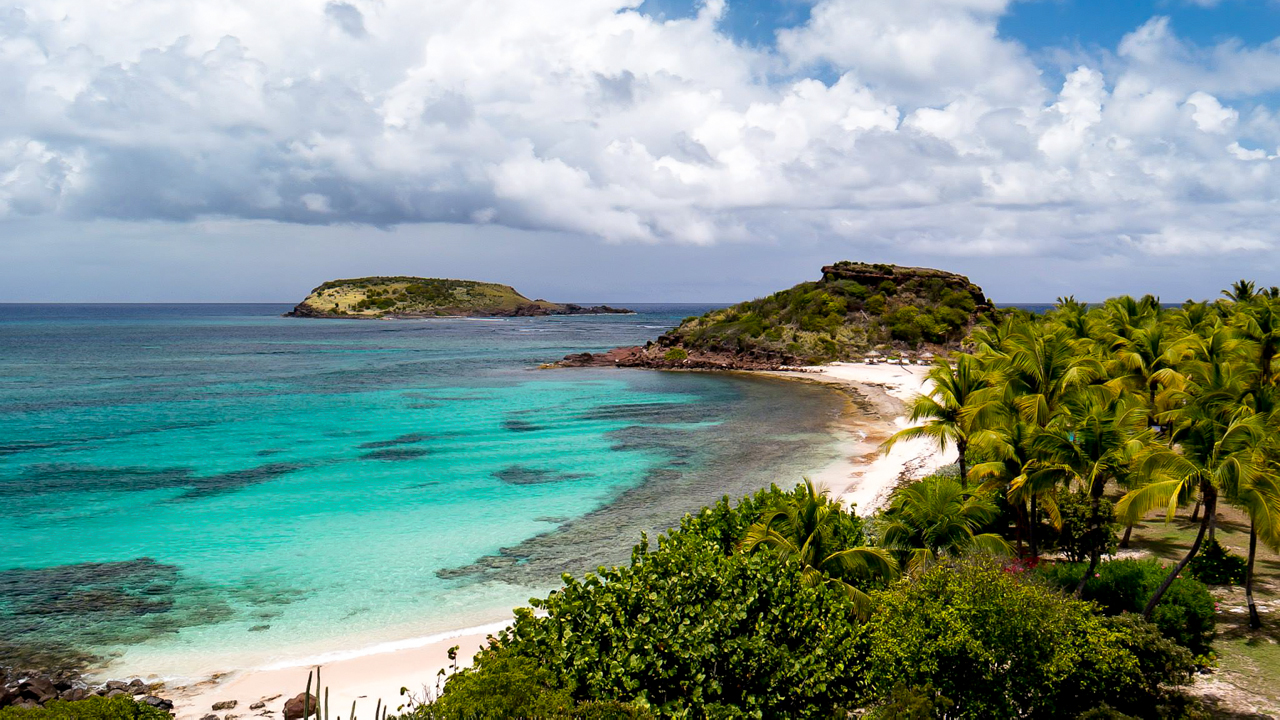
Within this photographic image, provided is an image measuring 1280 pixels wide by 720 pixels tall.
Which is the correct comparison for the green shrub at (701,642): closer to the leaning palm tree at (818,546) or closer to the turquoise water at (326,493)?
the leaning palm tree at (818,546)

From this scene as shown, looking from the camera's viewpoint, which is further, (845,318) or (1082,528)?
(845,318)

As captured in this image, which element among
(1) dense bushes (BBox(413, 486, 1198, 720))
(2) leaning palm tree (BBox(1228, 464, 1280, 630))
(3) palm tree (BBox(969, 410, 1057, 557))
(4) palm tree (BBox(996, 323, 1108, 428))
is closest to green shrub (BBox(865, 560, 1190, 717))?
(1) dense bushes (BBox(413, 486, 1198, 720))

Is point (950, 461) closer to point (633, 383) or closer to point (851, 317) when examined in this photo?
point (633, 383)

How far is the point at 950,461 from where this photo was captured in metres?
42.8

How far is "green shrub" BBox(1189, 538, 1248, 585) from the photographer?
2252 centimetres

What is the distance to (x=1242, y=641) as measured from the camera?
738 inches

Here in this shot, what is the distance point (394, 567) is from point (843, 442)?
3200cm

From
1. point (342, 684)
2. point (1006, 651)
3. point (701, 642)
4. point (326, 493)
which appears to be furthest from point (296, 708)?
point (326, 493)

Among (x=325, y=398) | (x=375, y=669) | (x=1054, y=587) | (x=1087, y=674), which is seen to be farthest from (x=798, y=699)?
(x=325, y=398)

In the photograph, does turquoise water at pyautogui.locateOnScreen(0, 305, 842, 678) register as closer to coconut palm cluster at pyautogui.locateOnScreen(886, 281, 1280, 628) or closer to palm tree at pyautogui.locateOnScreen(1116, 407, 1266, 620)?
coconut palm cluster at pyautogui.locateOnScreen(886, 281, 1280, 628)

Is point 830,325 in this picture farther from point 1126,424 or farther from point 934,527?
point 934,527

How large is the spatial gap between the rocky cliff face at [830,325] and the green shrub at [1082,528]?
7130 cm

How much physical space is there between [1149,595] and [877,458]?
84.0 feet

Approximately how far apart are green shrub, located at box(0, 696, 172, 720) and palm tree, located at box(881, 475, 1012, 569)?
16274 mm
